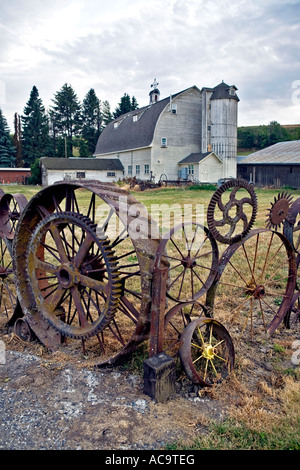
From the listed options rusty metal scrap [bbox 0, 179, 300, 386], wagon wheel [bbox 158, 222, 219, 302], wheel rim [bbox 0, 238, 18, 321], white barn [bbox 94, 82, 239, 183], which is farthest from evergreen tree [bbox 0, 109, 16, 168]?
rusty metal scrap [bbox 0, 179, 300, 386]

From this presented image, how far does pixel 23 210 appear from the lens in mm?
4367

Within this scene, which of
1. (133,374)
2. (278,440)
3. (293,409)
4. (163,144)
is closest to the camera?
(278,440)

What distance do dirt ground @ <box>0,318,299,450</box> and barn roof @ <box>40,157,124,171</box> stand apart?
1203 inches

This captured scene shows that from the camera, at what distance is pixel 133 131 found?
1332 inches

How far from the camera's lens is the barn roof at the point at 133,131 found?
30250mm

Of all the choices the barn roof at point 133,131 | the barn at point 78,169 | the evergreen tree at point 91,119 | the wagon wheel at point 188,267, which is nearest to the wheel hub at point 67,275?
the wagon wheel at point 188,267

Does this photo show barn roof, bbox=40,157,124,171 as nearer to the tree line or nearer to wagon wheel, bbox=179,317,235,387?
the tree line

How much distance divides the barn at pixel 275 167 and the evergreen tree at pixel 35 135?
31.5m

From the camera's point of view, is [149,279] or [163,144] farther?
[163,144]

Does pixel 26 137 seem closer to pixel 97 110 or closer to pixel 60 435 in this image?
pixel 97 110

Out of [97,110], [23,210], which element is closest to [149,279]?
[23,210]

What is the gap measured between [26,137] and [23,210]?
2073 inches

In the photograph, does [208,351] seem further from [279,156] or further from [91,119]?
[91,119]

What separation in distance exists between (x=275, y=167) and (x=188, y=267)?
86.3 feet
